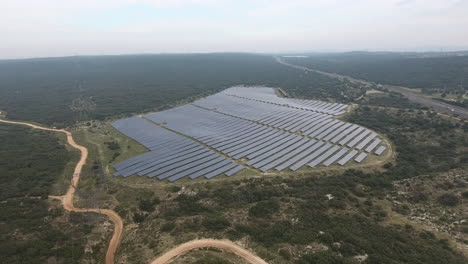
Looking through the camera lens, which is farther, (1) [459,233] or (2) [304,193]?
(2) [304,193]

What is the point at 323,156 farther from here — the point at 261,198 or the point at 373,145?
the point at 261,198

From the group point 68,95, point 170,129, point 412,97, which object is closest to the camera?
point 170,129

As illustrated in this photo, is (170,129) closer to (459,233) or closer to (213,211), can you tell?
(213,211)

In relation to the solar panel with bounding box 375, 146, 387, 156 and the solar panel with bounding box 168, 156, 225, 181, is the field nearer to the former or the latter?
the solar panel with bounding box 375, 146, 387, 156

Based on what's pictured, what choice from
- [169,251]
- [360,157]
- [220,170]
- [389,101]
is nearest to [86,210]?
[169,251]

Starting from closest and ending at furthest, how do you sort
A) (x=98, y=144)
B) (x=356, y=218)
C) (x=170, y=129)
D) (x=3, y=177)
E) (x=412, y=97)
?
1. (x=356, y=218)
2. (x=3, y=177)
3. (x=98, y=144)
4. (x=170, y=129)
5. (x=412, y=97)

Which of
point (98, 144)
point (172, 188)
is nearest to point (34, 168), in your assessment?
point (98, 144)
